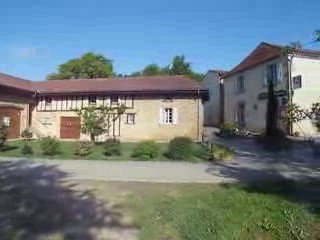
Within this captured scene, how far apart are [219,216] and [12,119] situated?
24.5 m

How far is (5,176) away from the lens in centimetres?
1345

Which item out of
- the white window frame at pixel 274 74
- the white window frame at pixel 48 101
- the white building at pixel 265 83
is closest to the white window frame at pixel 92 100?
the white window frame at pixel 48 101

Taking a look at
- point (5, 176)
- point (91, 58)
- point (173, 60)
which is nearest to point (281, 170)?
point (5, 176)

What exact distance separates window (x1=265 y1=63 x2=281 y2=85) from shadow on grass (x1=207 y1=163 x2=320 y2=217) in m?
16.1

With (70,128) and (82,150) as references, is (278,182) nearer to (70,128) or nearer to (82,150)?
(82,150)

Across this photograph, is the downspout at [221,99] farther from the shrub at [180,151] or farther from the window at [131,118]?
the shrub at [180,151]

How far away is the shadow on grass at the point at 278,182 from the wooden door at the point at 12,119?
16993 millimetres

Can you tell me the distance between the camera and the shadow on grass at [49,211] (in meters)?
7.07

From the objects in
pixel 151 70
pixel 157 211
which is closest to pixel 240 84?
pixel 157 211

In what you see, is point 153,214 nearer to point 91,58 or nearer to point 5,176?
point 5,176

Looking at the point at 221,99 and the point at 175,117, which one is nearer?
the point at 175,117

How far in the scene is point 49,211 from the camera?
8.50 metres

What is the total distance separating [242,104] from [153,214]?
1243 inches

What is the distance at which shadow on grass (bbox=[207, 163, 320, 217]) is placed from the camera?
32.0 feet
